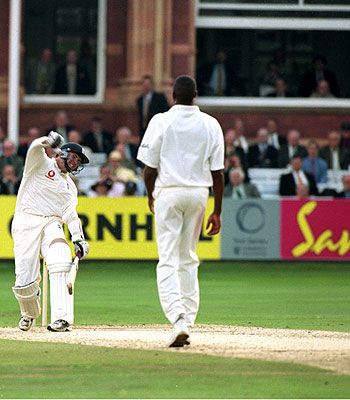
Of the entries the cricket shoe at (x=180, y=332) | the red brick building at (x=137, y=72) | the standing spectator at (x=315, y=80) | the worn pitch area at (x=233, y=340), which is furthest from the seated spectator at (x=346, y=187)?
the cricket shoe at (x=180, y=332)

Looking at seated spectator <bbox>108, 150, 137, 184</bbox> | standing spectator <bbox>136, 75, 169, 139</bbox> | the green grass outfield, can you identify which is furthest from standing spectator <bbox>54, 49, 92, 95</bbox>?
the green grass outfield

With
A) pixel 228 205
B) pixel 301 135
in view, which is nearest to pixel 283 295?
pixel 228 205

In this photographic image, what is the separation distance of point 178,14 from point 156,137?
61.7 ft

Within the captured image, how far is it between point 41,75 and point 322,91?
17.8 ft

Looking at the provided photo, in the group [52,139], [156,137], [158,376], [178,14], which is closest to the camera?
[158,376]

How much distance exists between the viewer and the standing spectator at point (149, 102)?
92.4ft

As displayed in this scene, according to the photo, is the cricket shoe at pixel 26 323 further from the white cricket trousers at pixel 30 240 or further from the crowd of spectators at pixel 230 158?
the crowd of spectators at pixel 230 158

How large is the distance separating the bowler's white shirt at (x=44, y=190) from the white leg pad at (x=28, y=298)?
65cm

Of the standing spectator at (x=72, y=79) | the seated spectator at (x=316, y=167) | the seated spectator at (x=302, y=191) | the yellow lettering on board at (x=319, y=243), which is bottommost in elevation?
the yellow lettering on board at (x=319, y=243)

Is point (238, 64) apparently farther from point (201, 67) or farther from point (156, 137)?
point (156, 137)

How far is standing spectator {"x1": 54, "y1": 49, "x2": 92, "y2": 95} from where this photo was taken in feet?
101

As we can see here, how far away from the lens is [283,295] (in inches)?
793

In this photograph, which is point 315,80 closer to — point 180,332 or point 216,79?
point 216,79

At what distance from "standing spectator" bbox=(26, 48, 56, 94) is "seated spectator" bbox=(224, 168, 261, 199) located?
18.8 feet
